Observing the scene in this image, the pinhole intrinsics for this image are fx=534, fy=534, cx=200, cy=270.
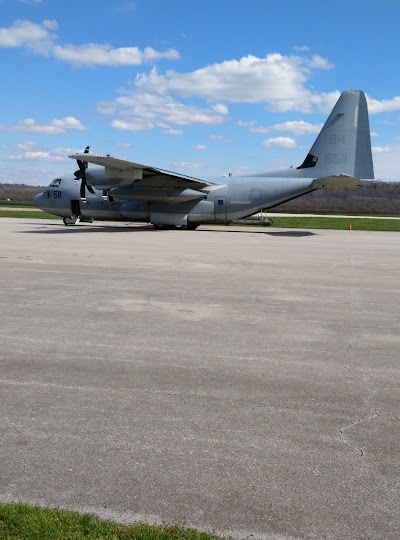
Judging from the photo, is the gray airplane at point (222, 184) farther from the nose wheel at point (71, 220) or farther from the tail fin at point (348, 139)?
the nose wheel at point (71, 220)

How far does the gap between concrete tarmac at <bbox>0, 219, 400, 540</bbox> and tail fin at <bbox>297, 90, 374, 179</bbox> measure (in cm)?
2139

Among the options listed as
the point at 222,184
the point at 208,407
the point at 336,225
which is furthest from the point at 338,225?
the point at 208,407

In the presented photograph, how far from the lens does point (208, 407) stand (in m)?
5.66

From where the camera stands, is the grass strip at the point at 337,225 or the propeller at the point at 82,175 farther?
the grass strip at the point at 337,225


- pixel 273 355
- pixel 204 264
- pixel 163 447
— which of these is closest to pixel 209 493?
pixel 163 447

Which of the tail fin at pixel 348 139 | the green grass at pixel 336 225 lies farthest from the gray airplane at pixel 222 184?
the green grass at pixel 336 225

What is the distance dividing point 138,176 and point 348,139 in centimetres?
1291

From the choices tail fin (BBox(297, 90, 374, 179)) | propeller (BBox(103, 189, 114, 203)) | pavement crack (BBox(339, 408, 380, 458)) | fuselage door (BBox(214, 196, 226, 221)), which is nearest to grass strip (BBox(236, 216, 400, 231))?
fuselage door (BBox(214, 196, 226, 221))

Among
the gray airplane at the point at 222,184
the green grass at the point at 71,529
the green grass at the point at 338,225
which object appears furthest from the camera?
the green grass at the point at 338,225

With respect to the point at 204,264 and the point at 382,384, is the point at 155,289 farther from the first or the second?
the point at 382,384

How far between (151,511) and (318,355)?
14.5 ft

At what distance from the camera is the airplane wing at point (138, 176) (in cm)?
2997

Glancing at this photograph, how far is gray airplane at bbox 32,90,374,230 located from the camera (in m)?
32.1

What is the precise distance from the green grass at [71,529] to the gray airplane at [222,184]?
2733 centimetres
